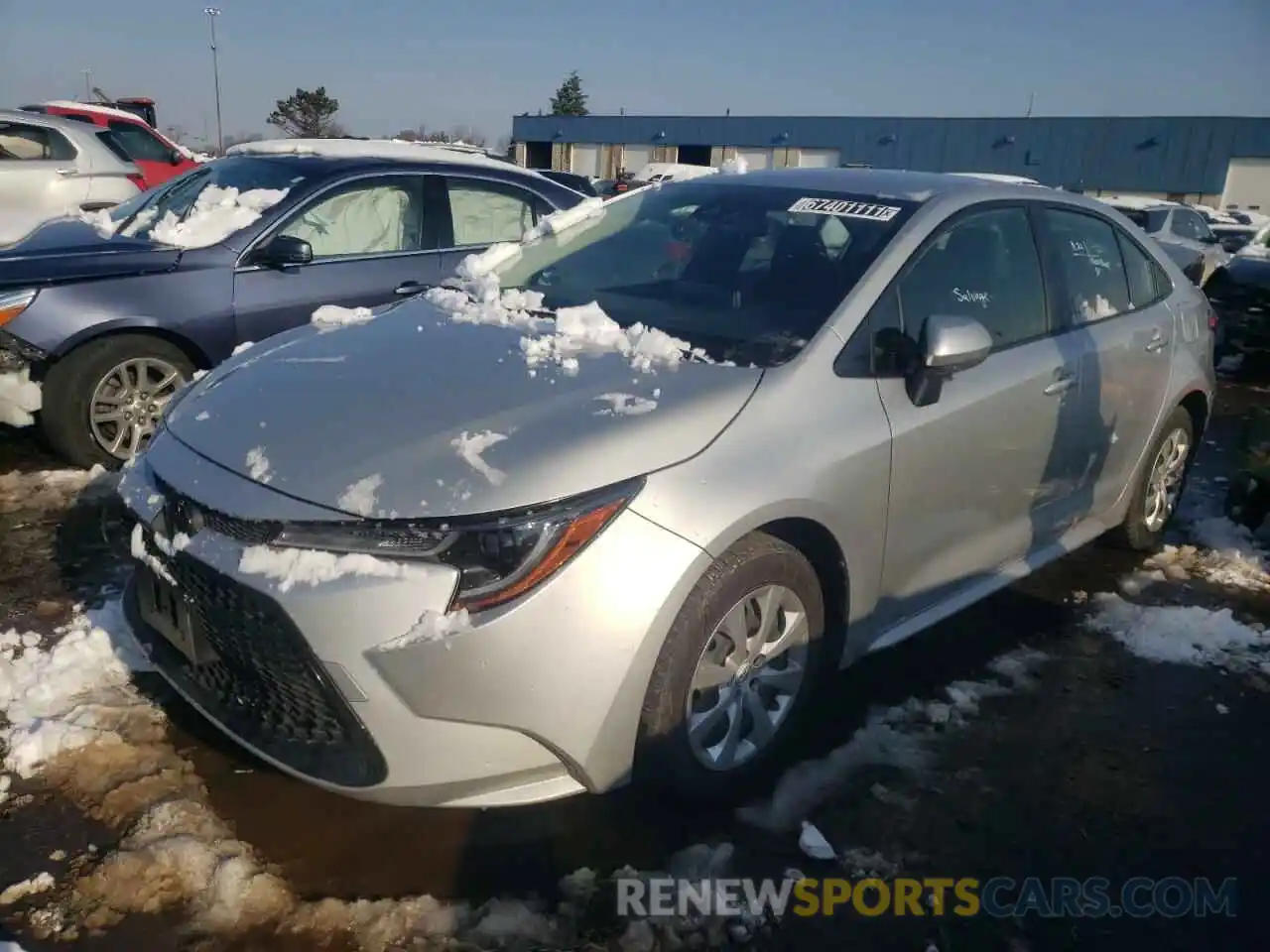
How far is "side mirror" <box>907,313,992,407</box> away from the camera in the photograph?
2.84m

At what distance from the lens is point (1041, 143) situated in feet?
131

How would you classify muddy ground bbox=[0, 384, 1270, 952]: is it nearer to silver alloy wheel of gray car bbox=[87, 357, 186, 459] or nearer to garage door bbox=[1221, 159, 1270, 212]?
silver alloy wheel of gray car bbox=[87, 357, 186, 459]

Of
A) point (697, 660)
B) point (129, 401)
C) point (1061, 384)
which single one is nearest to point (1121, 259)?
point (1061, 384)

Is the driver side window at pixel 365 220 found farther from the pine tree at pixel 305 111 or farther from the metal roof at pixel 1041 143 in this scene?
the pine tree at pixel 305 111

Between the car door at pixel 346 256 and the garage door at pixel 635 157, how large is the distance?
47925 millimetres

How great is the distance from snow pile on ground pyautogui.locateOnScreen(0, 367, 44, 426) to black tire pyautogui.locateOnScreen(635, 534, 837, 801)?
3882 mm

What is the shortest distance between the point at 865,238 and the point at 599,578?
1610 millimetres

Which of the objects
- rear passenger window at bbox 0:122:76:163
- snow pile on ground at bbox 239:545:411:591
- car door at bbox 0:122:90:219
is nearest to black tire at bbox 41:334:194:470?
snow pile on ground at bbox 239:545:411:591

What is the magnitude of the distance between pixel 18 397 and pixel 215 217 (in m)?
1.36

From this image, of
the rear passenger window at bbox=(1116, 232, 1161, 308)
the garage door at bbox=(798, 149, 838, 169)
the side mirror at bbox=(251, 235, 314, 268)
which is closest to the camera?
the rear passenger window at bbox=(1116, 232, 1161, 308)

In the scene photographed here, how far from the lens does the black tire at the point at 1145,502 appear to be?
14.6 feet

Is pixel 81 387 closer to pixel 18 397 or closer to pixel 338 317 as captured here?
pixel 18 397

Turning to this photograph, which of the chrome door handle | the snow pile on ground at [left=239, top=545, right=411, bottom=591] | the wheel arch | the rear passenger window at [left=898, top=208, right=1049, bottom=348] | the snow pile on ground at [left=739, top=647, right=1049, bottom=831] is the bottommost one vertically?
the snow pile on ground at [left=739, top=647, right=1049, bottom=831]


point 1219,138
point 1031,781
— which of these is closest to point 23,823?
point 1031,781
